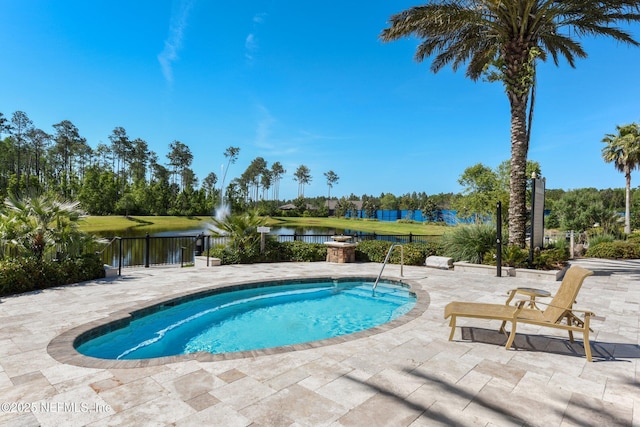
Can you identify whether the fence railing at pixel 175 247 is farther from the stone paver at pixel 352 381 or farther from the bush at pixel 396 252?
the stone paver at pixel 352 381

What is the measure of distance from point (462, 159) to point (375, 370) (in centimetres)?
2716

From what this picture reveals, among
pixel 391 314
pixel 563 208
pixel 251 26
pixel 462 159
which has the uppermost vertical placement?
pixel 251 26

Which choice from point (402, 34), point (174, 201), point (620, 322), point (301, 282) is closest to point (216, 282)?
point (301, 282)

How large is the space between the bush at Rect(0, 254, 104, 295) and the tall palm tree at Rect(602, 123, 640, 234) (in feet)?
94.9

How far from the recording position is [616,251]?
12.6 meters

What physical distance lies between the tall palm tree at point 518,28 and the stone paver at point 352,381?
5.47m

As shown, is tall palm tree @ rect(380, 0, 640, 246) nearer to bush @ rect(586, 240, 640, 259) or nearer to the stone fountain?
the stone fountain

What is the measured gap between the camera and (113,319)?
467 centimetres

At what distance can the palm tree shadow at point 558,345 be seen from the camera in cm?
361

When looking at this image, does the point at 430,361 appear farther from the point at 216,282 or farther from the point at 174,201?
the point at 174,201

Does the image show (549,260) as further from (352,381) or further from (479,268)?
(352,381)

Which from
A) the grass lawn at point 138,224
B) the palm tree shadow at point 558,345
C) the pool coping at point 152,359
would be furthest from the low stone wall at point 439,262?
the grass lawn at point 138,224

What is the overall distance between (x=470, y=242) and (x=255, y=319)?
270 inches

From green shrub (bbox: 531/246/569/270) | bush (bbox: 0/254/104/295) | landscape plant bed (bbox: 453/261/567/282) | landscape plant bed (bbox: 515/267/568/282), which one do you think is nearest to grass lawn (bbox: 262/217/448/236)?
green shrub (bbox: 531/246/569/270)
